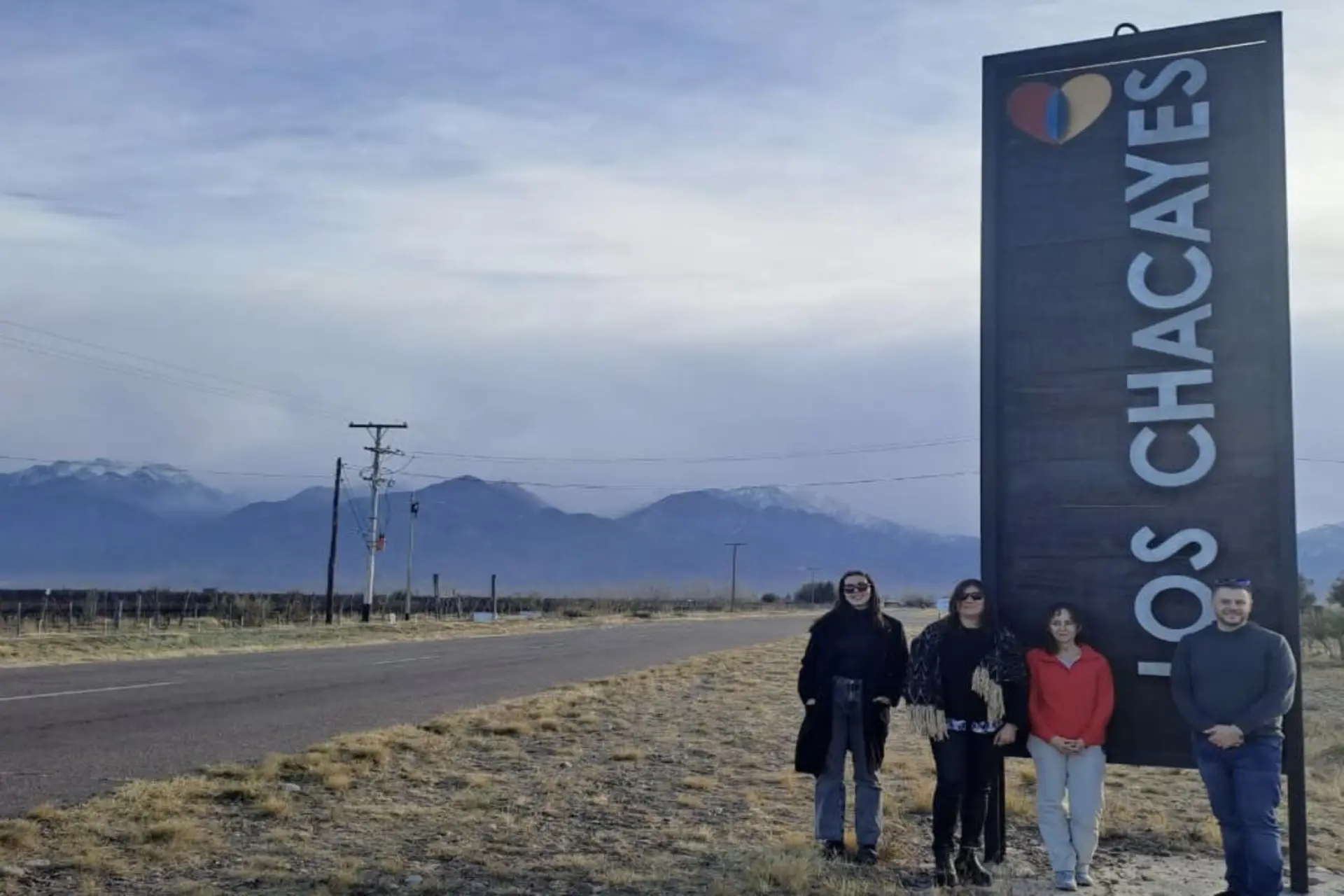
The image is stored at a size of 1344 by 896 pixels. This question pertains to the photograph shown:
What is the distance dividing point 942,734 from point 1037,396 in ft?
7.40

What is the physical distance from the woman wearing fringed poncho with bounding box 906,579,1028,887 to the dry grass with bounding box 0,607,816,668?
20.8 metres

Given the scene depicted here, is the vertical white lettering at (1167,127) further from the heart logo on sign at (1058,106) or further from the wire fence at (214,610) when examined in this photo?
the wire fence at (214,610)

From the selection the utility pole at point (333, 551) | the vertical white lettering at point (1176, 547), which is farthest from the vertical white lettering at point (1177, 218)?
the utility pole at point (333, 551)

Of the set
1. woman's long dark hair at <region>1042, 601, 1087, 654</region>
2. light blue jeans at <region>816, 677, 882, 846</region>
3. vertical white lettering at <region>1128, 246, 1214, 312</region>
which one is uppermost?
vertical white lettering at <region>1128, 246, 1214, 312</region>

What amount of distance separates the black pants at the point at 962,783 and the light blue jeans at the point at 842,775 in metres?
0.51

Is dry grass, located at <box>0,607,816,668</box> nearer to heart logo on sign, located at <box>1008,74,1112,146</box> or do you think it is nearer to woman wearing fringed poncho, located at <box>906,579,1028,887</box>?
woman wearing fringed poncho, located at <box>906,579,1028,887</box>

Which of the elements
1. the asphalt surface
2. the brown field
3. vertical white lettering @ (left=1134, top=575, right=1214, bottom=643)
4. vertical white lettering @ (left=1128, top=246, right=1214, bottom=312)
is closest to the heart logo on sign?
vertical white lettering @ (left=1128, top=246, right=1214, bottom=312)

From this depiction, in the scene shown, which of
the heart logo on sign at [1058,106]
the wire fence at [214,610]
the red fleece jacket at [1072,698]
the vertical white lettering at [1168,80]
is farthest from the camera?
the wire fence at [214,610]

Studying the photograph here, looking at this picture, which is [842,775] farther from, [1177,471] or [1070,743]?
[1177,471]

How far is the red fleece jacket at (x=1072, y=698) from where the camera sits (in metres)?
6.93

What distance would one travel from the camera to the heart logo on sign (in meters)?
8.19

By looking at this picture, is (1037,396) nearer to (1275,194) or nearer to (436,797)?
(1275,194)

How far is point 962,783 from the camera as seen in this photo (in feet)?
23.1

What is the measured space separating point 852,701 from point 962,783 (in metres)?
0.78
